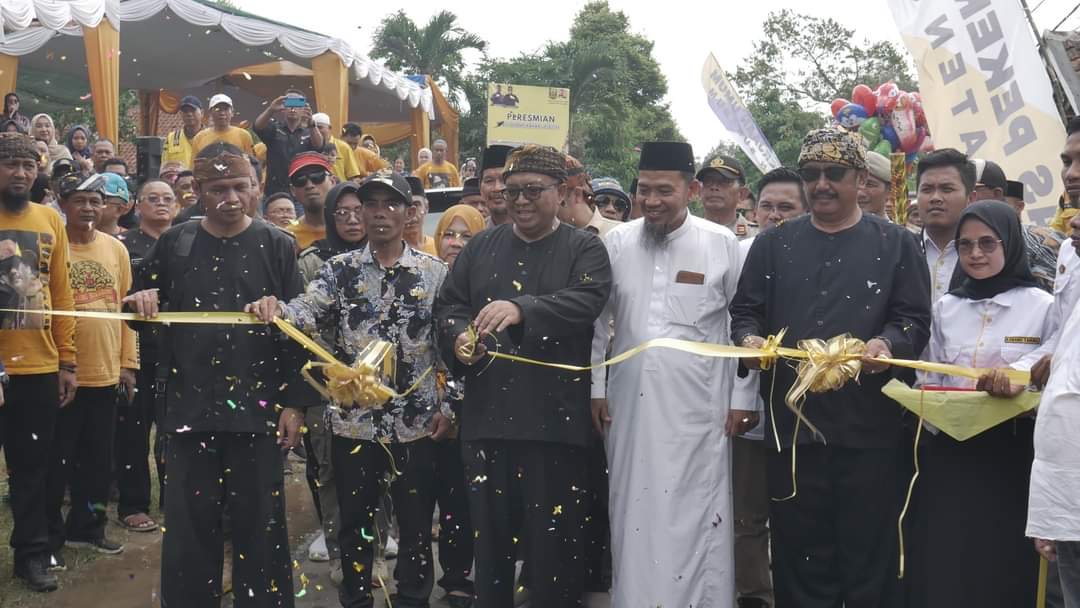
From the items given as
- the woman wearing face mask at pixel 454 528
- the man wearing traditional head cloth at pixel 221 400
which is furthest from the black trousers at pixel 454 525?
the man wearing traditional head cloth at pixel 221 400

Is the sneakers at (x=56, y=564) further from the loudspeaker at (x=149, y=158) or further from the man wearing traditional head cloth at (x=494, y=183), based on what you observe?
the loudspeaker at (x=149, y=158)

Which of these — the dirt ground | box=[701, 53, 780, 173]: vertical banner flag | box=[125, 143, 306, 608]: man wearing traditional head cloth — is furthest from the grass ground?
box=[701, 53, 780, 173]: vertical banner flag

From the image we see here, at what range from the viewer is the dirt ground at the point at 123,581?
17.3 ft

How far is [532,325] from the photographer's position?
4273mm

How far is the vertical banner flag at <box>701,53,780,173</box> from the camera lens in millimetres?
12234

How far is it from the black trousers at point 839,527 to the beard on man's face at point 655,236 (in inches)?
47.4

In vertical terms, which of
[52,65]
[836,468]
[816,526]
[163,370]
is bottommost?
[816,526]

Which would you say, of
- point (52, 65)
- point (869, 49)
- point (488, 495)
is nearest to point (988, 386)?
point (488, 495)

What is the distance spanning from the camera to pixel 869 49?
142 feet

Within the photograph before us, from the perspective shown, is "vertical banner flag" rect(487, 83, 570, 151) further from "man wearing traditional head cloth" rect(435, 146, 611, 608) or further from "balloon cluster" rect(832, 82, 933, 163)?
"man wearing traditional head cloth" rect(435, 146, 611, 608)

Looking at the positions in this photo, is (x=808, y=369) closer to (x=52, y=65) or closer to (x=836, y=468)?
(x=836, y=468)

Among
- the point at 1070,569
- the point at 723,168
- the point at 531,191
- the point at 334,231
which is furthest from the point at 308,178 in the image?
the point at 1070,569

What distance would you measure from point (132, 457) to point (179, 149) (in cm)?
633

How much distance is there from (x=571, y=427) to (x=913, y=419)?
59.9 inches
